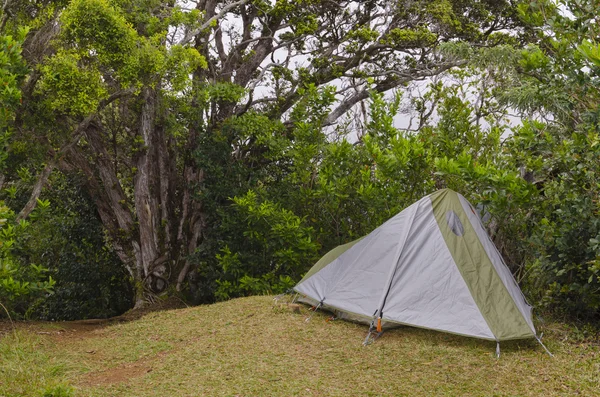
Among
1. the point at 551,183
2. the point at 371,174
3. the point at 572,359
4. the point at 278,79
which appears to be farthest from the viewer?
the point at 278,79

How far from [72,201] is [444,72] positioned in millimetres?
8650

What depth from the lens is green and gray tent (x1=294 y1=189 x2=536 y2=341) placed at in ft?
22.8

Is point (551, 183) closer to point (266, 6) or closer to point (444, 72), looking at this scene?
point (444, 72)

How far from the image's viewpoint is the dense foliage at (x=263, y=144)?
7629 millimetres

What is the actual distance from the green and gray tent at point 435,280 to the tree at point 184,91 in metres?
4.08

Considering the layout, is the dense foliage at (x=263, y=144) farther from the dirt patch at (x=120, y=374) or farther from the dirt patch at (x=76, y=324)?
the dirt patch at (x=120, y=374)

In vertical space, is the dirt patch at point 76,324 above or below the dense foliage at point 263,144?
below

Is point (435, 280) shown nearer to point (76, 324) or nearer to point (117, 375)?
point (117, 375)

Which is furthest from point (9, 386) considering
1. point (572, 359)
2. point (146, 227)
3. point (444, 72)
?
point (444, 72)

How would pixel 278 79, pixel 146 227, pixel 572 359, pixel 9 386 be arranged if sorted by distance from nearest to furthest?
pixel 9 386 → pixel 572 359 → pixel 146 227 → pixel 278 79

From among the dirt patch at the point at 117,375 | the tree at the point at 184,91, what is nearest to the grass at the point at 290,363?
the dirt patch at the point at 117,375

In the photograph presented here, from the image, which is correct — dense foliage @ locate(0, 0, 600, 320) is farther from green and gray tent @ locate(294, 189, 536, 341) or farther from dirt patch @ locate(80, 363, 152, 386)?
dirt patch @ locate(80, 363, 152, 386)

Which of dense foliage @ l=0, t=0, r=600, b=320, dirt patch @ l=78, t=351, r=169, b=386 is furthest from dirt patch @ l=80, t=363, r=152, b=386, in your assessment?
dense foliage @ l=0, t=0, r=600, b=320

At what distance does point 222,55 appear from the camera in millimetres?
13523
